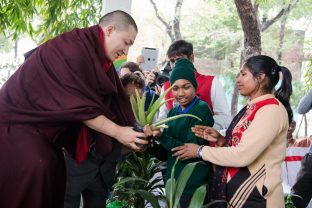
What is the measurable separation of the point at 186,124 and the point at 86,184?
0.68m

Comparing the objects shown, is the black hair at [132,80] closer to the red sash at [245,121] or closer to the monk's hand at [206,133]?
Result: the monk's hand at [206,133]

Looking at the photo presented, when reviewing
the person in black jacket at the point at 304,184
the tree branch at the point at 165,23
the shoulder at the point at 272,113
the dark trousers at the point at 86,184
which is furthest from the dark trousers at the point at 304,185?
the tree branch at the point at 165,23

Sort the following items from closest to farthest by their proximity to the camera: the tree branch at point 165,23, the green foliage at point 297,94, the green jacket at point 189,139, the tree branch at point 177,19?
the green jacket at point 189,139, the tree branch at point 177,19, the tree branch at point 165,23, the green foliage at point 297,94

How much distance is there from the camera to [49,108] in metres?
1.92

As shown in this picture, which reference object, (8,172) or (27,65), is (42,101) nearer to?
(27,65)

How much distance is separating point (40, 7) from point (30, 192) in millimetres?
2559

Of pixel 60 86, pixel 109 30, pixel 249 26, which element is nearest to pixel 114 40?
pixel 109 30

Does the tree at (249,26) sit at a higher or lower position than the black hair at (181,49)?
higher

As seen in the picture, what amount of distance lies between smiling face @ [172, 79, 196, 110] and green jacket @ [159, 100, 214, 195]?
5 cm

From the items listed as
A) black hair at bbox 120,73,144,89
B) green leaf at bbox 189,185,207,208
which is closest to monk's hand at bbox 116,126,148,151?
green leaf at bbox 189,185,207,208

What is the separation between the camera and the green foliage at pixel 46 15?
11.3 ft

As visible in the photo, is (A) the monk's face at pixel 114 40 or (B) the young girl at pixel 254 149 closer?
(B) the young girl at pixel 254 149

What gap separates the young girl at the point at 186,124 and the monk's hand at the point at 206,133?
0.10m

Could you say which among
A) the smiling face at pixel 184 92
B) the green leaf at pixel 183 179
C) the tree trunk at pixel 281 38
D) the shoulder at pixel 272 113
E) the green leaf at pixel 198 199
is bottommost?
the green leaf at pixel 198 199
